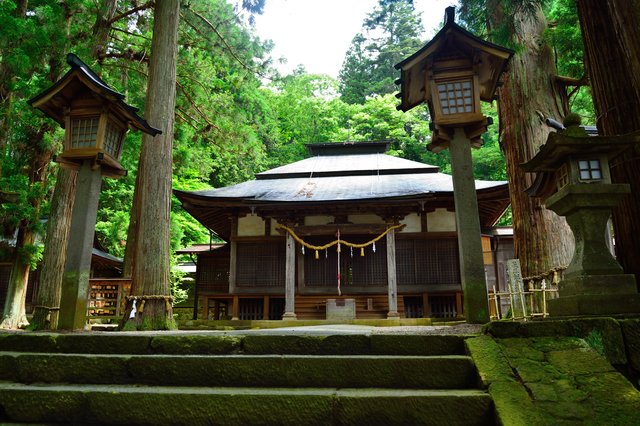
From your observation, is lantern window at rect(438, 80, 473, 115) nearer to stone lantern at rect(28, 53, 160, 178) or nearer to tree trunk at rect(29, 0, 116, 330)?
stone lantern at rect(28, 53, 160, 178)

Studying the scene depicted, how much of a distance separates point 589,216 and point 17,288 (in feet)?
47.6

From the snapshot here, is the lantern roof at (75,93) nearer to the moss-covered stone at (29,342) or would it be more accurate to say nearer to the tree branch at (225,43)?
the moss-covered stone at (29,342)

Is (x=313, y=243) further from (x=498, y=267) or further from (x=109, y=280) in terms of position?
(x=498, y=267)

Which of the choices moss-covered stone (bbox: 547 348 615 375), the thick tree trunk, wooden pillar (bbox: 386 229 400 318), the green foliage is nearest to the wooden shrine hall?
wooden pillar (bbox: 386 229 400 318)

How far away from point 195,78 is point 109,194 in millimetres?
7775

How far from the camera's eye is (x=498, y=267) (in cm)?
1357

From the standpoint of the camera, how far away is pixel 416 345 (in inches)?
125

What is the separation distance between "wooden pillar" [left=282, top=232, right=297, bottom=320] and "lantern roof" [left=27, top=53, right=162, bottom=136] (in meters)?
6.28

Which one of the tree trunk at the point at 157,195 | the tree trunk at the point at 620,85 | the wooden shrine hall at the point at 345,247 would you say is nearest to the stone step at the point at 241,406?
the tree trunk at the point at 620,85

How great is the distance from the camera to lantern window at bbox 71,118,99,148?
527 cm

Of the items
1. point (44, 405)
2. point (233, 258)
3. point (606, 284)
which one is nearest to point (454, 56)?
point (606, 284)

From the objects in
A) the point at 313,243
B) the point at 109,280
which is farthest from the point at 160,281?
the point at 313,243

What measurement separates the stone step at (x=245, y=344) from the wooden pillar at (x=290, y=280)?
285 inches

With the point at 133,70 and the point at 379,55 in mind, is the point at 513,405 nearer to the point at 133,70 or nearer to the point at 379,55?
the point at 133,70
